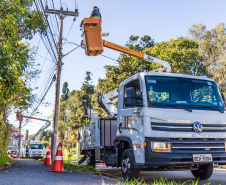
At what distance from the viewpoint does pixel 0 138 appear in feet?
50.3

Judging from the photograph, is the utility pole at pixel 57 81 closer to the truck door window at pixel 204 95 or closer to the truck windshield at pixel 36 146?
the truck door window at pixel 204 95

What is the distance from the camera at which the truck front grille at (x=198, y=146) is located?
6.11 m

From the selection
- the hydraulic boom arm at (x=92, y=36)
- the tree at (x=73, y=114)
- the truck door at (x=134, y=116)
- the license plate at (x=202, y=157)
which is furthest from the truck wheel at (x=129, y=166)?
the tree at (x=73, y=114)

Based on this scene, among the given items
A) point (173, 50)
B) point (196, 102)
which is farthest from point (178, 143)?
point (173, 50)

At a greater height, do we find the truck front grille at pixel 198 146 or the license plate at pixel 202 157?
the truck front grille at pixel 198 146

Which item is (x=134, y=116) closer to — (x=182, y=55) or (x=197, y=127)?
(x=197, y=127)

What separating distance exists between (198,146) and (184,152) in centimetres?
38

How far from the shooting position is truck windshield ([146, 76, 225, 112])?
6552 mm

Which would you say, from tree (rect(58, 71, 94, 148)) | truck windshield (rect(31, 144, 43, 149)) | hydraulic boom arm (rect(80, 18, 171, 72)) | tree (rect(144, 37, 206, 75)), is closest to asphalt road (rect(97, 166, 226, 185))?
hydraulic boom arm (rect(80, 18, 171, 72))

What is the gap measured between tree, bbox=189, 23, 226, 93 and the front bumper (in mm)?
24064

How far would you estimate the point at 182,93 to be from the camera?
271 inches

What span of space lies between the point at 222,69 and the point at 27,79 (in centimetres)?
1973

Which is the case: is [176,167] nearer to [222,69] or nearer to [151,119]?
[151,119]

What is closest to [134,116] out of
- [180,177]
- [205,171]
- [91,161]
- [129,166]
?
[129,166]
